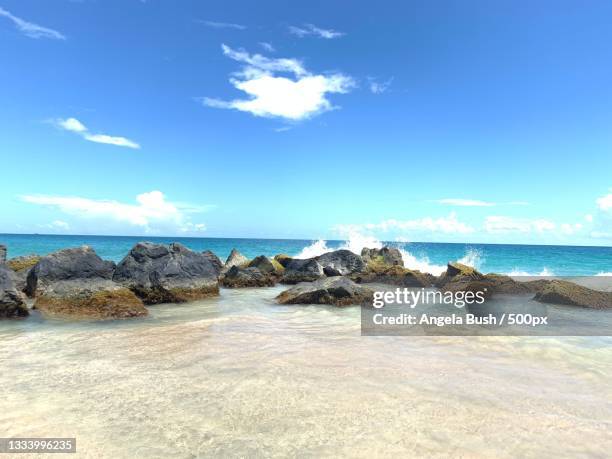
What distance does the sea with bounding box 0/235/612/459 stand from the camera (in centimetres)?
420

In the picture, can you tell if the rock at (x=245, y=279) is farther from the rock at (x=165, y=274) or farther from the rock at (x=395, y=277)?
the rock at (x=395, y=277)

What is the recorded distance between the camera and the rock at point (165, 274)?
13.7 m

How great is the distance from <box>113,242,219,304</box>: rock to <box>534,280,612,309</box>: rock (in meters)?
12.1

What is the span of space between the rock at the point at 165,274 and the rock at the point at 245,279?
335 centimetres

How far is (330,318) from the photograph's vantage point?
37.6 ft

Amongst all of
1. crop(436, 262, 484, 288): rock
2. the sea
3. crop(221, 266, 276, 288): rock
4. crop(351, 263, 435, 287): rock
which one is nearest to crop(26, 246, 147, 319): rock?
the sea

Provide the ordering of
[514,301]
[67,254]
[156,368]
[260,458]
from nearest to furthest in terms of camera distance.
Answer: [260,458] → [156,368] → [67,254] → [514,301]

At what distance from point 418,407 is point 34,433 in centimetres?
430

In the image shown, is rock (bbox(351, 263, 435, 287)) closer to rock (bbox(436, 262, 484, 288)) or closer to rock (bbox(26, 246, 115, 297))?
rock (bbox(436, 262, 484, 288))

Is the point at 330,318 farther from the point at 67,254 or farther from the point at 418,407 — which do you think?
the point at 67,254

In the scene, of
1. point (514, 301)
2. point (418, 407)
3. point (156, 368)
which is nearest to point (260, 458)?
point (418, 407)

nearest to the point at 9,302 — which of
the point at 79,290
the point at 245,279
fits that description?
the point at 79,290

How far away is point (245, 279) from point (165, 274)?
19.2 ft

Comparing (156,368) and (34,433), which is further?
(156,368)
